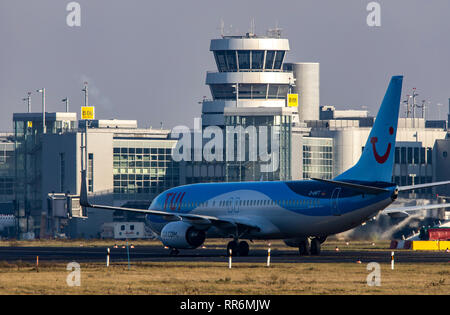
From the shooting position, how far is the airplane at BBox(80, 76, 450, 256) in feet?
181

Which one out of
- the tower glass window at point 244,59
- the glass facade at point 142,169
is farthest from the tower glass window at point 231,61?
the glass facade at point 142,169

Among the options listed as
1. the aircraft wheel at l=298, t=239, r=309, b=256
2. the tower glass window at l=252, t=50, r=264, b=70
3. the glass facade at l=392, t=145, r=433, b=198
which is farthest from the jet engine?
the tower glass window at l=252, t=50, r=264, b=70

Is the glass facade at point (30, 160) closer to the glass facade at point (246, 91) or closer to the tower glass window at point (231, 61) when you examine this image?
the glass facade at point (246, 91)

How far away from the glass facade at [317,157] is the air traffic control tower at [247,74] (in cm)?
1312

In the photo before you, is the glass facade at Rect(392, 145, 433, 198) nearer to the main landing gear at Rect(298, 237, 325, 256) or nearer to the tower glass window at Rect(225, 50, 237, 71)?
the tower glass window at Rect(225, 50, 237, 71)

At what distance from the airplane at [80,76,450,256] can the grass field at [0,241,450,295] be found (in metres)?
5.26

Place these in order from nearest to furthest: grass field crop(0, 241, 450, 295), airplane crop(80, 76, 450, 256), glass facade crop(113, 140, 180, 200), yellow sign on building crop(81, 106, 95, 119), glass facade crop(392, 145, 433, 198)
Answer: grass field crop(0, 241, 450, 295), airplane crop(80, 76, 450, 256), glass facade crop(113, 140, 180, 200), glass facade crop(392, 145, 433, 198), yellow sign on building crop(81, 106, 95, 119)

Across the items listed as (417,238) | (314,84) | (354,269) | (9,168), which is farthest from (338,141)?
(354,269)

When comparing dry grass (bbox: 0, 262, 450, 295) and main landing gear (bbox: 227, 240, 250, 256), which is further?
main landing gear (bbox: 227, 240, 250, 256)

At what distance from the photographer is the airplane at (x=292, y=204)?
55.1m

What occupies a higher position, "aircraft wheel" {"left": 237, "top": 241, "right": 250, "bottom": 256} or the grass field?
the grass field

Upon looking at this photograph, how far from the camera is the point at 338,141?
6171 inches
